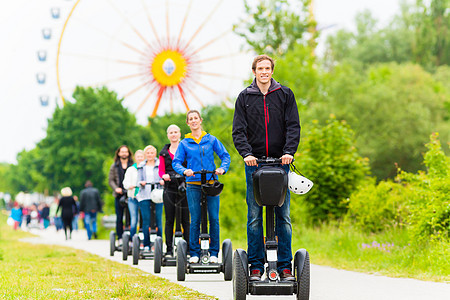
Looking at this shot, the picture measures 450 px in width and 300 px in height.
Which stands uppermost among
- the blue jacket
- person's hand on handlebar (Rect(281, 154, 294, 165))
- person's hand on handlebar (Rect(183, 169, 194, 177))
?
the blue jacket

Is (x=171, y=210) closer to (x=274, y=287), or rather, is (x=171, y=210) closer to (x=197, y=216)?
(x=197, y=216)

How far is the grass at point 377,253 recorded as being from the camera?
29.1 feet

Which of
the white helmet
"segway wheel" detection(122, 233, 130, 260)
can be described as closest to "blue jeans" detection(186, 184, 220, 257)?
the white helmet

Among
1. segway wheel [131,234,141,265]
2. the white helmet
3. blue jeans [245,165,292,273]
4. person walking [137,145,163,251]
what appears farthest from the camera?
person walking [137,145,163,251]

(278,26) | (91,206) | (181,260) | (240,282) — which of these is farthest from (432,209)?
(278,26)

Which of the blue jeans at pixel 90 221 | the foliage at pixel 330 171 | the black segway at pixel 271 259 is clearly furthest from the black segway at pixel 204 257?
the blue jeans at pixel 90 221

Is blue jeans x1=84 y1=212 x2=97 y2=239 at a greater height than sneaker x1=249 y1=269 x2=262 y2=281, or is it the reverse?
sneaker x1=249 y1=269 x2=262 y2=281

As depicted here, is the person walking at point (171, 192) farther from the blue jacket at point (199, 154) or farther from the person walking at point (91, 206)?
the person walking at point (91, 206)

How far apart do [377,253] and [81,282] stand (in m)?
4.83

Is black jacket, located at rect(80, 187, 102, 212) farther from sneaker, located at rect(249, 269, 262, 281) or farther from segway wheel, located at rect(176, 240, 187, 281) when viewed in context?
sneaker, located at rect(249, 269, 262, 281)

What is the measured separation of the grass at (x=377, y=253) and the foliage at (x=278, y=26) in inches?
1144

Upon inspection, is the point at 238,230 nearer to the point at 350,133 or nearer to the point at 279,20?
the point at 350,133

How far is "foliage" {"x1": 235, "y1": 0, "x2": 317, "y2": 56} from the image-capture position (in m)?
42.7

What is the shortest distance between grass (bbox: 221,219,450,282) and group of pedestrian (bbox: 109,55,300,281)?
8.29 feet
